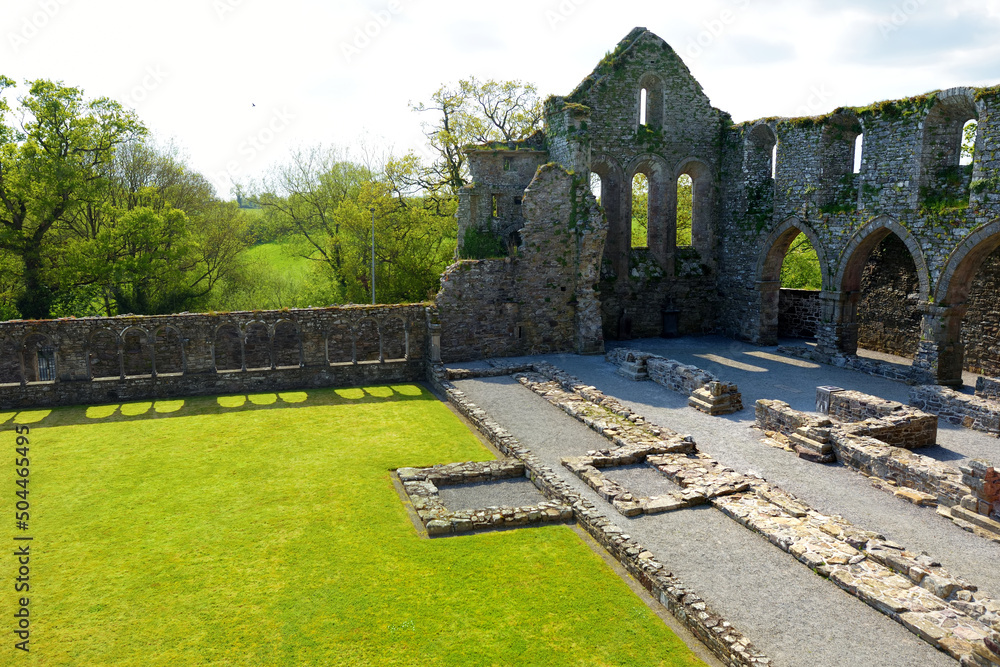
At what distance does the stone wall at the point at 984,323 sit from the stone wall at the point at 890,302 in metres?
1.46

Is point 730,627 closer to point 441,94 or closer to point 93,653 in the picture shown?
point 93,653

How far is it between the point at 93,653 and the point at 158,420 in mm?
9553

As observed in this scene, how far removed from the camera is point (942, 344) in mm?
17484

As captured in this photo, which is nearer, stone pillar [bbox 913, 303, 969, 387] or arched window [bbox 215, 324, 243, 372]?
stone pillar [bbox 913, 303, 969, 387]

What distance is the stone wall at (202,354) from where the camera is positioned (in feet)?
57.0

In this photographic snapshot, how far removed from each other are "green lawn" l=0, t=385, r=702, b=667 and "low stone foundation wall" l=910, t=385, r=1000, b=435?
9.68 metres

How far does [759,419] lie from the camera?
47.1ft

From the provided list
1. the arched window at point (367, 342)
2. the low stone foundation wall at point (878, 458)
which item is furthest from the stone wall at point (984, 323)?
the arched window at point (367, 342)

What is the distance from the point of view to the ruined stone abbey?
1756 cm

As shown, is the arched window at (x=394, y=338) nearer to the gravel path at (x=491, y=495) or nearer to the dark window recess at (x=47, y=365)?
the dark window recess at (x=47, y=365)

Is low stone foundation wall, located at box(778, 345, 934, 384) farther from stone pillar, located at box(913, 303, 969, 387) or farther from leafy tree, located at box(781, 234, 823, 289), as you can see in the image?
leafy tree, located at box(781, 234, 823, 289)

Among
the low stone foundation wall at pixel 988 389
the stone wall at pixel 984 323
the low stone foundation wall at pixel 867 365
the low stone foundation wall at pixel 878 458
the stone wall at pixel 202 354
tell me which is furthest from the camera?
the stone wall at pixel 984 323

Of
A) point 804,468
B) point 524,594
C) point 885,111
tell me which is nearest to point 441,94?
point 885,111

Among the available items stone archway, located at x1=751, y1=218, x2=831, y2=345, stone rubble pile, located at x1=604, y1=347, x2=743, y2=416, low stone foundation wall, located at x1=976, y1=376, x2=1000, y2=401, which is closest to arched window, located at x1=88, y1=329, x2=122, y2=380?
stone rubble pile, located at x1=604, y1=347, x2=743, y2=416
